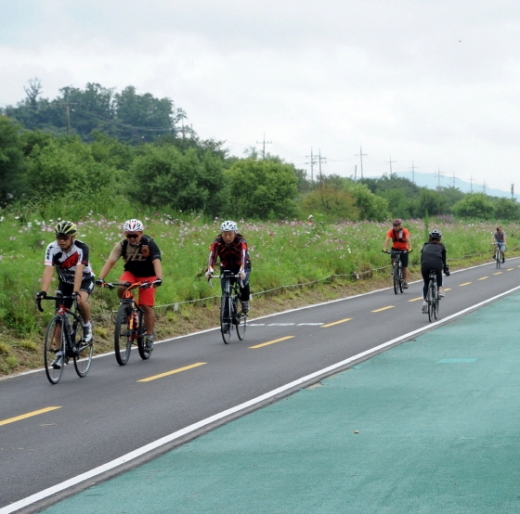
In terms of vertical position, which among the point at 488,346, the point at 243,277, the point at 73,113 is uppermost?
the point at 73,113

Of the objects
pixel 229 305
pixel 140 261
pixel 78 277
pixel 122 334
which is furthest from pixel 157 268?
pixel 229 305

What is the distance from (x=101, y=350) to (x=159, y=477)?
9.02 meters

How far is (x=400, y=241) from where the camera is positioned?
27688 millimetres

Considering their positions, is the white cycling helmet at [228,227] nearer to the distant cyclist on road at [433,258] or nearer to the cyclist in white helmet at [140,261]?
the cyclist in white helmet at [140,261]

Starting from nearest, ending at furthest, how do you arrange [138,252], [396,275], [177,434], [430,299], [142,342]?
[177,434], [138,252], [142,342], [430,299], [396,275]

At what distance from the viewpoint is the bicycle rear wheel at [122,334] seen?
12844 millimetres

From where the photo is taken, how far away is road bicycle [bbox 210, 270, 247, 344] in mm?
15742

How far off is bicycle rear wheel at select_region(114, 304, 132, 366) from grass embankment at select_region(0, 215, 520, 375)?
1.42 metres

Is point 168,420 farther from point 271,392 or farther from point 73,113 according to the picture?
point 73,113

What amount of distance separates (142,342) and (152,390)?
9.42 ft

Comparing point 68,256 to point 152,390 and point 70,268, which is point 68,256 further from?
point 152,390

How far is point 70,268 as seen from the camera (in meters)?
11.9

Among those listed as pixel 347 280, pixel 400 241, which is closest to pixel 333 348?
pixel 400 241

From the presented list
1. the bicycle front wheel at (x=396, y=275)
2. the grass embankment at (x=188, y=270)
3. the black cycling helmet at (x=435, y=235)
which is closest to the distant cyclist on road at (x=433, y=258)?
the black cycling helmet at (x=435, y=235)
